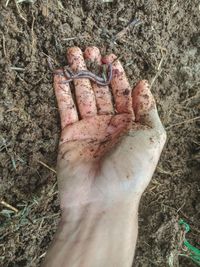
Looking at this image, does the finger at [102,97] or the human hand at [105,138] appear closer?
the human hand at [105,138]

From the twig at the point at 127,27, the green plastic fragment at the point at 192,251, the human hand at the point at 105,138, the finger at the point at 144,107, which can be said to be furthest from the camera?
the green plastic fragment at the point at 192,251

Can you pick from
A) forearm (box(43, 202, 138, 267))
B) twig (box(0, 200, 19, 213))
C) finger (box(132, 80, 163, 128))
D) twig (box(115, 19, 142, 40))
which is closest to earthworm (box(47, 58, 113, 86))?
finger (box(132, 80, 163, 128))

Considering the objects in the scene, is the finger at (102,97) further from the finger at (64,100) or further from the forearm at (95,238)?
the forearm at (95,238)

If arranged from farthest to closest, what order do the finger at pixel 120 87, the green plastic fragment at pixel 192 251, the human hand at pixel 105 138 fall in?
the green plastic fragment at pixel 192 251, the finger at pixel 120 87, the human hand at pixel 105 138

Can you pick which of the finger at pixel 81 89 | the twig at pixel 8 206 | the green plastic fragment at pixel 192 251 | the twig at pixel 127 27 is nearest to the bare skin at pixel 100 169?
the finger at pixel 81 89

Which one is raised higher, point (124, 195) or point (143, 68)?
point (143, 68)

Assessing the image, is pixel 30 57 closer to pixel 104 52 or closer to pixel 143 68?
pixel 104 52

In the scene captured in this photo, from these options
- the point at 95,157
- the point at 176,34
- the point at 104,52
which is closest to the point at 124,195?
the point at 95,157

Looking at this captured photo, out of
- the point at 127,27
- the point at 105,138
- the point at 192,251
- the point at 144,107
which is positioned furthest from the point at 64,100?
the point at 192,251

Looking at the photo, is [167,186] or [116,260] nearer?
[116,260]
